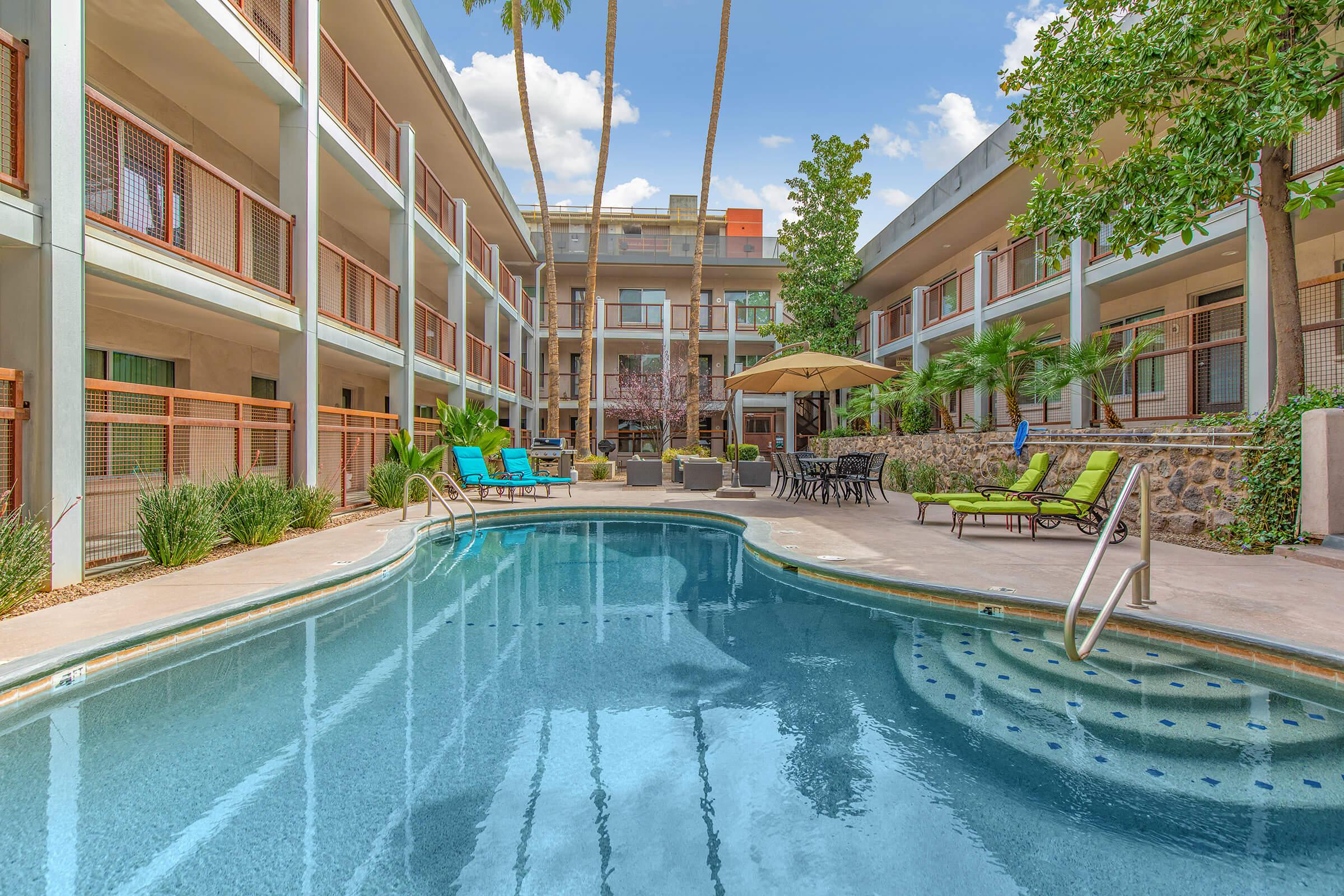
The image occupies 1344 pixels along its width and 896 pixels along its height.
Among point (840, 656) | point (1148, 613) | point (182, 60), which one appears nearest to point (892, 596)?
point (840, 656)

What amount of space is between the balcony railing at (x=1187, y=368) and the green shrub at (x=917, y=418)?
346cm

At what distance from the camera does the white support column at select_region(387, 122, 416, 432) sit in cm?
1212

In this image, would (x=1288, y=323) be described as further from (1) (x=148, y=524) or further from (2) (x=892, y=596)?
(1) (x=148, y=524)

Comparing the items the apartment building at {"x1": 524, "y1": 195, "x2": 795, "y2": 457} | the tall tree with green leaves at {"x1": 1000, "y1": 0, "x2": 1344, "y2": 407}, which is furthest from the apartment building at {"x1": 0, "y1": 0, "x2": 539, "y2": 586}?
the tall tree with green leaves at {"x1": 1000, "y1": 0, "x2": 1344, "y2": 407}

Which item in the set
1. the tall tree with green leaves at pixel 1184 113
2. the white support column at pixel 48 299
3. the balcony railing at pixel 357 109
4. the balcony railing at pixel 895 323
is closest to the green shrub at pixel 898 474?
the balcony railing at pixel 895 323

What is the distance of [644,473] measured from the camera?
609 inches

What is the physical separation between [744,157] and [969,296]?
7678 mm

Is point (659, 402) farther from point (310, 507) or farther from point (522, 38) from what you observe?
point (310, 507)

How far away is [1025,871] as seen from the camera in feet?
7.02

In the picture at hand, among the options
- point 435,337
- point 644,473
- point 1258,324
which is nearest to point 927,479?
point 1258,324

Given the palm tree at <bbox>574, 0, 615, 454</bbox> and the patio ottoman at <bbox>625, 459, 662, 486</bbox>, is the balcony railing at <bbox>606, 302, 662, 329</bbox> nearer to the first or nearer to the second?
the palm tree at <bbox>574, 0, 615, 454</bbox>

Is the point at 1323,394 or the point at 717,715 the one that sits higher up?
the point at 1323,394

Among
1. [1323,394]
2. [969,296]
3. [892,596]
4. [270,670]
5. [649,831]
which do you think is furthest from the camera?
[969,296]

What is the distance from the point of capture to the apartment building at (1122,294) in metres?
7.89
